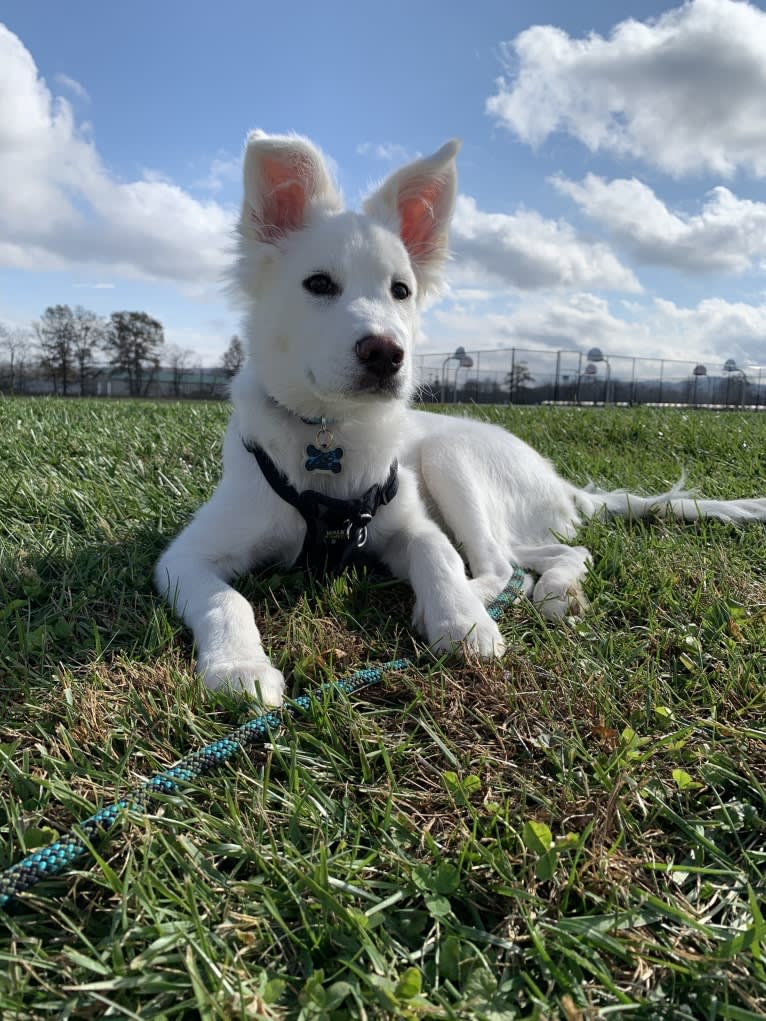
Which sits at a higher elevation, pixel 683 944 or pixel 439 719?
pixel 439 719

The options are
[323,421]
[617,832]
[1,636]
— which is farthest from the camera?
[323,421]

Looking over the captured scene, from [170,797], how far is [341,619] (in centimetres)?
104

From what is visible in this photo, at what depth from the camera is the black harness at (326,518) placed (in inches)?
108

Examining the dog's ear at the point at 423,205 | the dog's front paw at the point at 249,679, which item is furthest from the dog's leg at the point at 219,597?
the dog's ear at the point at 423,205

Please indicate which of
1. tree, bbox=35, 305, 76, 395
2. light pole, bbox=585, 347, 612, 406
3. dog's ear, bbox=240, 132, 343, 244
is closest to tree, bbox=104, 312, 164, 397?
tree, bbox=35, 305, 76, 395

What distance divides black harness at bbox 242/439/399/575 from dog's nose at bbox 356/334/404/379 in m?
0.54

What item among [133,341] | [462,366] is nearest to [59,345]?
[133,341]

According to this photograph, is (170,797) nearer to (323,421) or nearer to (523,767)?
(523,767)

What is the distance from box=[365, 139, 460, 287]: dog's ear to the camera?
3172mm

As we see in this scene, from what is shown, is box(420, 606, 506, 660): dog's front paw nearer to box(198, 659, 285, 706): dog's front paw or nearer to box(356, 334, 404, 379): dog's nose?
box(198, 659, 285, 706): dog's front paw

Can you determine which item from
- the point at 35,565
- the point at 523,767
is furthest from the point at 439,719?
the point at 35,565

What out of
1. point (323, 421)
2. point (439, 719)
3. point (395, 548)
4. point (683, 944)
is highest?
point (323, 421)

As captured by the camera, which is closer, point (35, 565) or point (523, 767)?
point (523, 767)

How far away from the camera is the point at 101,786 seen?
5.15 feet
